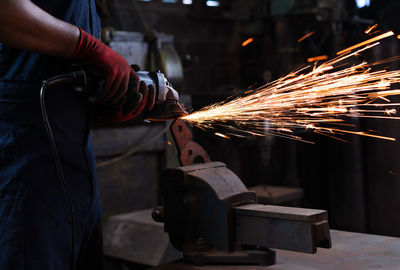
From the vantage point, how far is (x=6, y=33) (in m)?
1.19

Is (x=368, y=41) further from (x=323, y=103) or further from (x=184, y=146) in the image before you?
(x=184, y=146)

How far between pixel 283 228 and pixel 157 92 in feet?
1.94

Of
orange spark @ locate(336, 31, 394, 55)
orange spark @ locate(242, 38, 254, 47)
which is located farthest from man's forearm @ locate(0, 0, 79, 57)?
orange spark @ locate(242, 38, 254, 47)

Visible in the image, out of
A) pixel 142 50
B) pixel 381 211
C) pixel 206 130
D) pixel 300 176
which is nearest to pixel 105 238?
pixel 142 50

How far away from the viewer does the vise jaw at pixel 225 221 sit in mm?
1292

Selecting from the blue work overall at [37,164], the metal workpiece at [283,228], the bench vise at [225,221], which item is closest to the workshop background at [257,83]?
the blue work overall at [37,164]

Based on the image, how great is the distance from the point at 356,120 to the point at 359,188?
0.44 m

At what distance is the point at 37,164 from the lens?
1.33 meters

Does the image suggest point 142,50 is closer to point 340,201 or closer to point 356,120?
point 356,120

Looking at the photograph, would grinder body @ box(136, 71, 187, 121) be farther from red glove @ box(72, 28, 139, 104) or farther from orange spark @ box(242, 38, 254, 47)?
orange spark @ box(242, 38, 254, 47)

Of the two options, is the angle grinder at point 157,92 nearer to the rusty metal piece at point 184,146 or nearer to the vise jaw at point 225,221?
the rusty metal piece at point 184,146

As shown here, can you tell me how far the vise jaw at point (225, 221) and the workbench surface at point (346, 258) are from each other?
0.16ft

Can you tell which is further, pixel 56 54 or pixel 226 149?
pixel 226 149

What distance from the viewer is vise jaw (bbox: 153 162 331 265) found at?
4.24 feet
